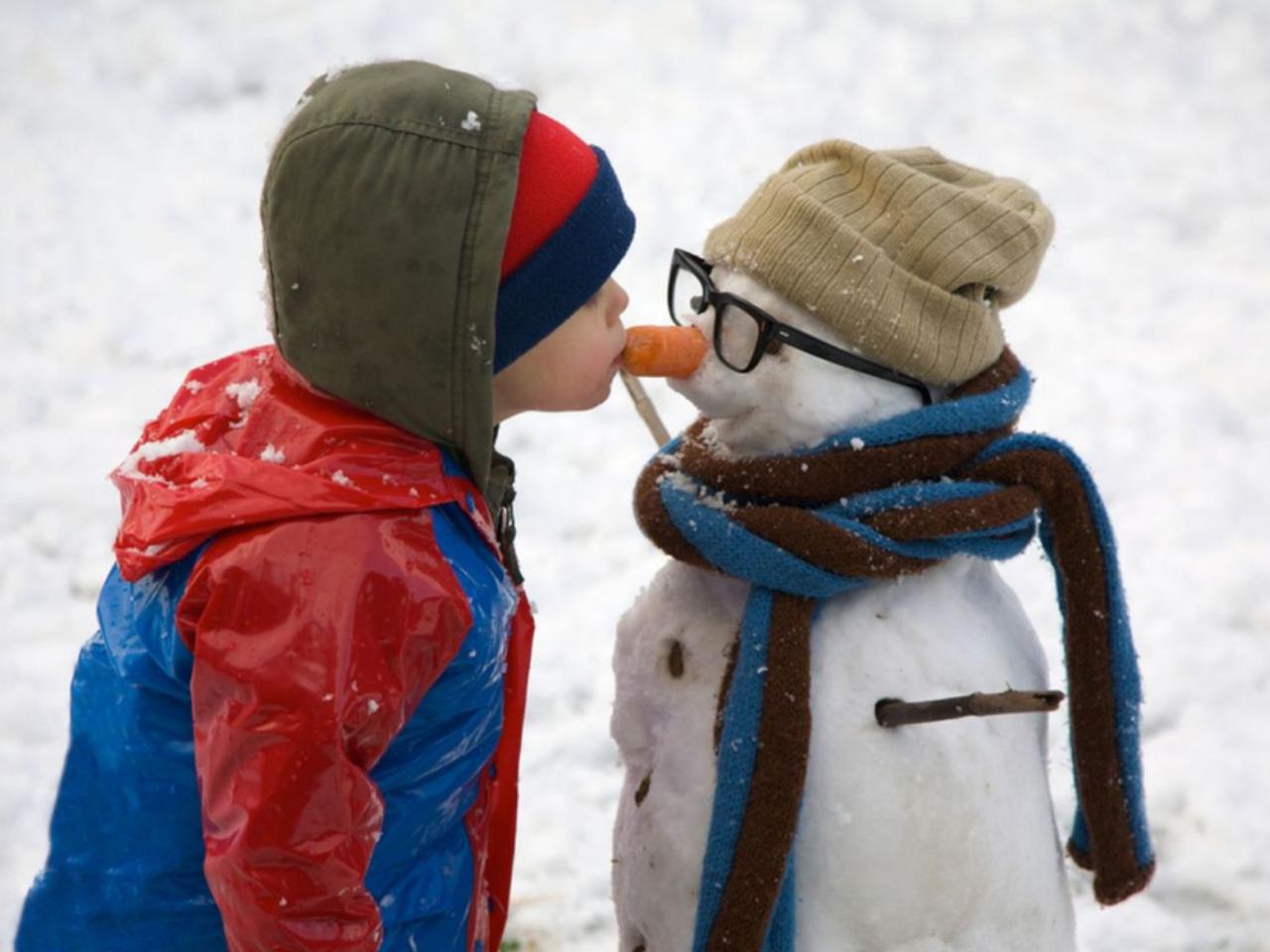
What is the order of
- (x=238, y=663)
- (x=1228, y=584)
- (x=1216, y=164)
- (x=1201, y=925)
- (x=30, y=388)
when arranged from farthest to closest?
(x=1216, y=164)
(x=30, y=388)
(x=1228, y=584)
(x=1201, y=925)
(x=238, y=663)

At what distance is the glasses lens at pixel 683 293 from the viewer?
166cm

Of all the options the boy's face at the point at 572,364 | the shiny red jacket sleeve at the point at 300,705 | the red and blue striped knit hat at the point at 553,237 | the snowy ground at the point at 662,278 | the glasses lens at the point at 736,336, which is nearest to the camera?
the shiny red jacket sleeve at the point at 300,705

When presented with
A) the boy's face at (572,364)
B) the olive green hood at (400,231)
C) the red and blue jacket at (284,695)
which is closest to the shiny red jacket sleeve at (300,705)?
the red and blue jacket at (284,695)

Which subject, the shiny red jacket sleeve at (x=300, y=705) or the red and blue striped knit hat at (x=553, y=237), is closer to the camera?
the shiny red jacket sleeve at (x=300, y=705)

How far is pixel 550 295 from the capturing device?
1400 mm

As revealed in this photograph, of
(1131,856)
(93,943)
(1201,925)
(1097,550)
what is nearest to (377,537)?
(93,943)

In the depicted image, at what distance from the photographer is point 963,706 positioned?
4.93ft

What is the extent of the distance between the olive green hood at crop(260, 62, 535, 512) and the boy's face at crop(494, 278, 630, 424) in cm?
10

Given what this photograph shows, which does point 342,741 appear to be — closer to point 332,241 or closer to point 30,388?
point 332,241

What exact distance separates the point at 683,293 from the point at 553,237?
1.04 feet

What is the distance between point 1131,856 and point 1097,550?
33 cm

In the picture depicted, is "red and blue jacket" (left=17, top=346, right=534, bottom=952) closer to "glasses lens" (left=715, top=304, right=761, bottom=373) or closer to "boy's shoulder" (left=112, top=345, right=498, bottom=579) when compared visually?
"boy's shoulder" (left=112, top=345, right=498, bottom=579)

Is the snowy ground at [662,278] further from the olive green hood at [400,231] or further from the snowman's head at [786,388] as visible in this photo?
the olive green hood at [400,231]

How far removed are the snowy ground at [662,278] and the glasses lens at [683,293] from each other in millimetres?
1031
